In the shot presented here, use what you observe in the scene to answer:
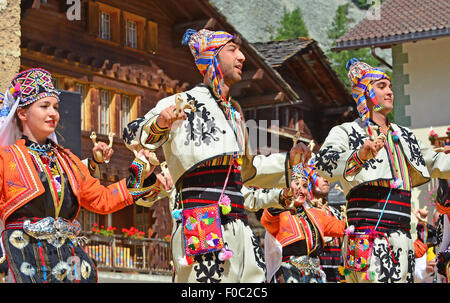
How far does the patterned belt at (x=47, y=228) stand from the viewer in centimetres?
631

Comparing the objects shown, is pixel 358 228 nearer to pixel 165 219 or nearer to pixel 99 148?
pixel 99 148

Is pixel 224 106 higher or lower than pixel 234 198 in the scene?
higher

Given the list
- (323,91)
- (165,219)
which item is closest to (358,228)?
(165,219)

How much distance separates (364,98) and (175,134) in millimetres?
2321

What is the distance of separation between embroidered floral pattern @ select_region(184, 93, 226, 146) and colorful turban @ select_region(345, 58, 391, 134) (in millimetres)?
1975

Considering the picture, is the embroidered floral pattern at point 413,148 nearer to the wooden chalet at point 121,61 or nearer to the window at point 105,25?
the wooden chalet at point 121,61

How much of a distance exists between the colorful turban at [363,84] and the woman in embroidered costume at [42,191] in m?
2.28

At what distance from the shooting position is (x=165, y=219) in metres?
24.2

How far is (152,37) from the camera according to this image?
79.0 feet

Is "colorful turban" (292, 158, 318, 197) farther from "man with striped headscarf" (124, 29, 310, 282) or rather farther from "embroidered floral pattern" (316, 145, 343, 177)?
"man with striped headscarf" (124, 29, 310, 282)

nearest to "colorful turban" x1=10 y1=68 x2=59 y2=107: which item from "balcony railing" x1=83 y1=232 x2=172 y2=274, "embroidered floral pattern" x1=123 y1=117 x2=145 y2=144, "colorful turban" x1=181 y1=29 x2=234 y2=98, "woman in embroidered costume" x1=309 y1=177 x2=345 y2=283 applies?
"embroidered floral pattern" x1=123 y1=117 x2=145 y2=144

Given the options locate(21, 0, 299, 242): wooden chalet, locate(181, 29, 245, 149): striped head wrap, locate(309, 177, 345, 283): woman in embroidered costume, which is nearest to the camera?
locate(181, 29, 245, 149): striped head wrap

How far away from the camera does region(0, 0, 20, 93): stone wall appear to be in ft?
29.7

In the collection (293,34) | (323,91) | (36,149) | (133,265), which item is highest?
(293,34)
